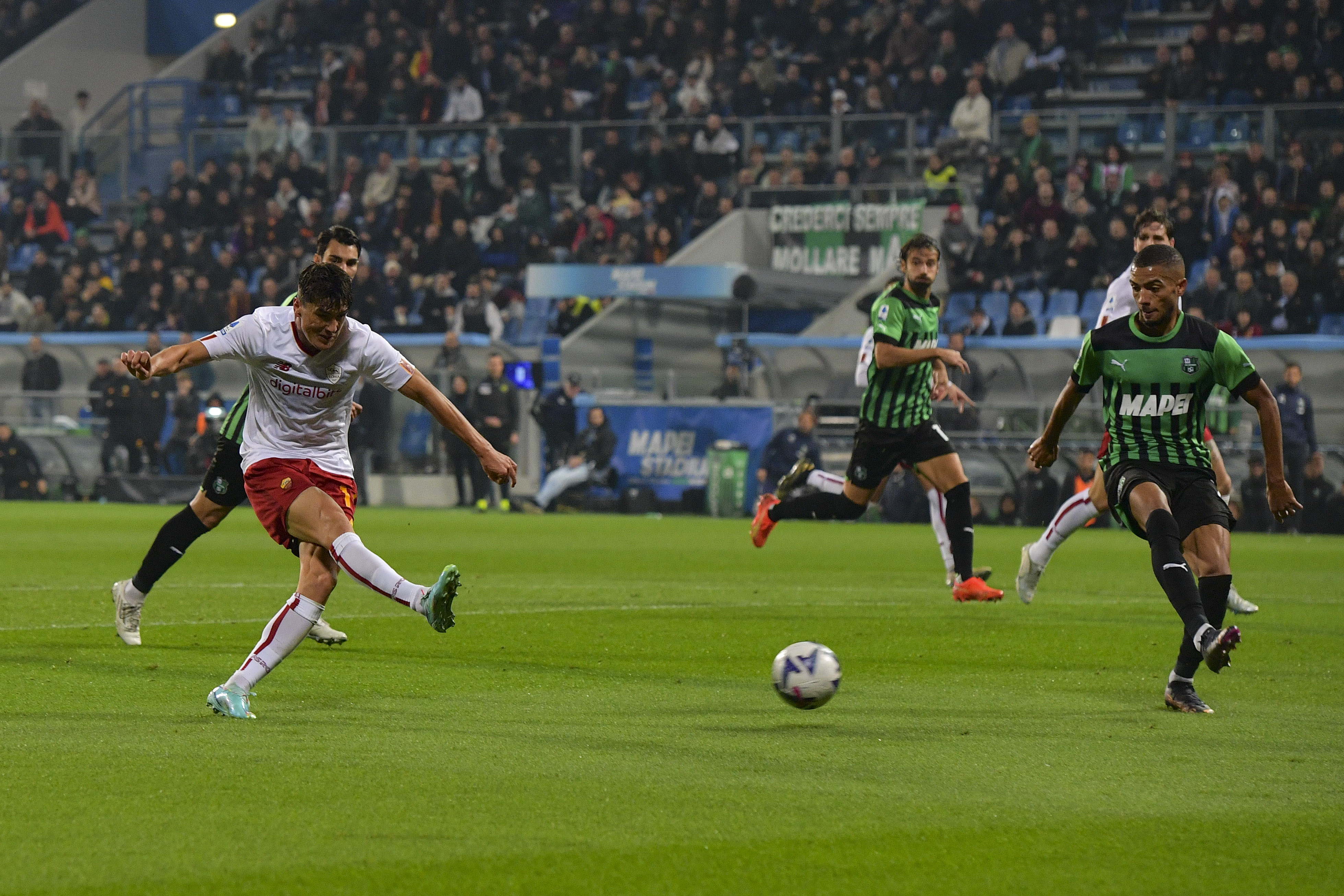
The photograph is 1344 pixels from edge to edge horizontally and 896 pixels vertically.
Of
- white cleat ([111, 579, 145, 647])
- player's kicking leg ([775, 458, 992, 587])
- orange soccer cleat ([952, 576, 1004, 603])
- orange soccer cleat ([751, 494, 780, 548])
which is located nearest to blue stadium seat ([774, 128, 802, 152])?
player's kicking leg ([775, 458, 992, 587])

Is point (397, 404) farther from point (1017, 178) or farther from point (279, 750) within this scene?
point (279, 750)

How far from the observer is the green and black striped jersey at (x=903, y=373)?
1094 centimetres

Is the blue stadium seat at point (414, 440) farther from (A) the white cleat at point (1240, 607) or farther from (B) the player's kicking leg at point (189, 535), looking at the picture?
(B) the player's kicking leg at point (189, 535)

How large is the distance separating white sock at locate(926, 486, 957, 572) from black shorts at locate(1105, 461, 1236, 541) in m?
3.88

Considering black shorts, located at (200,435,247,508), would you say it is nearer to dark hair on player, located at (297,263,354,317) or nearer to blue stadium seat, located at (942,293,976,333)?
dark hair on player, located at (297,263,354,317)

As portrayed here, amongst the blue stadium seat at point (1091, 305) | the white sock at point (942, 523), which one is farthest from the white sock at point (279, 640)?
the blue stadium seat at point (1091, 305)

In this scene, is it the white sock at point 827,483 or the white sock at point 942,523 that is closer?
the white sock at point 942,523

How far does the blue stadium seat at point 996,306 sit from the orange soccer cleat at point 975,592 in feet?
42.6

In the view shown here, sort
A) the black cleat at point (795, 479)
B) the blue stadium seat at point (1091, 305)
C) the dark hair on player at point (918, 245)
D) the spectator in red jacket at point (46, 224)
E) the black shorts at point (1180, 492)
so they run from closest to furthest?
the black shorts at point (1180, 492), the dark hair on player at point (918, 245), the black cleat at point (795, 479), the blue stadium seat at point (1091, 305), the spectator in red jacket at point (46, 224)

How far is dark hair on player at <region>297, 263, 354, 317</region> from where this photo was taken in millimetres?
6246

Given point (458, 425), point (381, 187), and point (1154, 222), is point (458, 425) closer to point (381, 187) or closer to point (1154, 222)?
point (1154, 222)

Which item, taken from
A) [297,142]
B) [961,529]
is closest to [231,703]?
[961,529]

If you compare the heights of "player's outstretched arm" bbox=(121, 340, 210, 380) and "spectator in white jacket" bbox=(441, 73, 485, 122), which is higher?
"spectator in white jacket" bbox=(441, 73, 485, 122)

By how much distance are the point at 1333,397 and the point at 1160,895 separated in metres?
17.8
